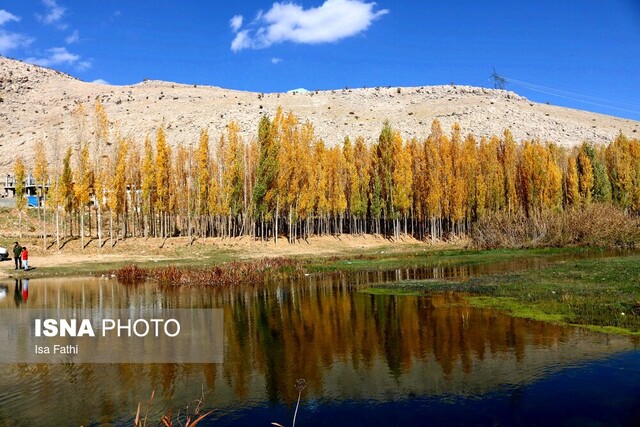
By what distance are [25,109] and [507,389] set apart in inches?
4991

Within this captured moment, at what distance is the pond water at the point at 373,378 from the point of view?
8.02 m

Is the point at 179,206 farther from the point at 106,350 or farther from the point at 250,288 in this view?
the point at 106,350

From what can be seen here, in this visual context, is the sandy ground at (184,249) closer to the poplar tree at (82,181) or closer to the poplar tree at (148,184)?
the poplar tree at (82,181)

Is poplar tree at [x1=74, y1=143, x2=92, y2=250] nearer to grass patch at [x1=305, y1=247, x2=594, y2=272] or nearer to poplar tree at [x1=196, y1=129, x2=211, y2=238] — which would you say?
poplar tree at [x1=196, y1=129, x2=211, y2=238]

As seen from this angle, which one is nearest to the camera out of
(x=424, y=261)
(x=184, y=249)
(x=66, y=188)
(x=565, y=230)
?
(x=424, y=261)

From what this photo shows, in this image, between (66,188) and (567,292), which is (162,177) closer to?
(66,188)

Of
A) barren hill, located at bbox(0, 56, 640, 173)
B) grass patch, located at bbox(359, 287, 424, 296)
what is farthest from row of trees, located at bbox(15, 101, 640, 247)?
barren hill, located at bbox(0, 56, 640, 173)

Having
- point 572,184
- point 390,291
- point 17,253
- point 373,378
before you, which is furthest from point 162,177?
point 572,184

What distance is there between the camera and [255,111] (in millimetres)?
101750

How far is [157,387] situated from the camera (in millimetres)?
9539

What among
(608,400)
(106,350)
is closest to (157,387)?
(106,350)

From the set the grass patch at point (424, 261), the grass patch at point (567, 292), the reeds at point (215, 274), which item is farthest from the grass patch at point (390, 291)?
the grass patch at point (424, 261)

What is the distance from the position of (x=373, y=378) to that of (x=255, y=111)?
317 ft

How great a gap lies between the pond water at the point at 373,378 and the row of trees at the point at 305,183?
114 feet
